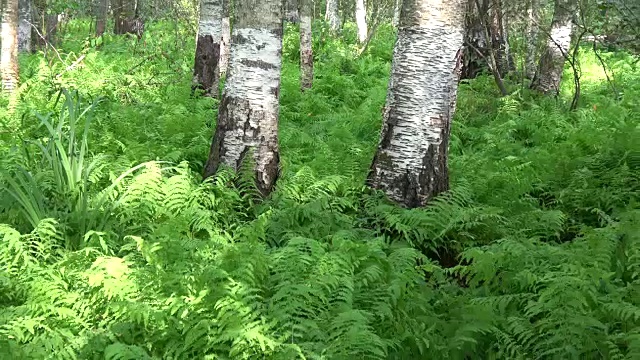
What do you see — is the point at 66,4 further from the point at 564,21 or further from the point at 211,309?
the point at 211,309

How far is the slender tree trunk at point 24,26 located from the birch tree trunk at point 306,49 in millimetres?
6356

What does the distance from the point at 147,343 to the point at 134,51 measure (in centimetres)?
1205

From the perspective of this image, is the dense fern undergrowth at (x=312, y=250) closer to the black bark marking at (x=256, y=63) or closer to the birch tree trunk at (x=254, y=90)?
the birch tree trunk at (x=254, y=90)

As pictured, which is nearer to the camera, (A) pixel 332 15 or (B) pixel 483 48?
(B) pixel 483 48

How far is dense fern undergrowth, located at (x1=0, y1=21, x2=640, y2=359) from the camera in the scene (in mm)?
3562

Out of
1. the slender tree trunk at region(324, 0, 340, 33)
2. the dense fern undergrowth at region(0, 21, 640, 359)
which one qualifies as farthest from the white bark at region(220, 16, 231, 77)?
the slender tree trunk at region(324, 0, 340, 33)

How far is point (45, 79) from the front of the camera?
394 inches

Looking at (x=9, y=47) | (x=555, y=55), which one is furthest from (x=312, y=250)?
(x=555, y=55)

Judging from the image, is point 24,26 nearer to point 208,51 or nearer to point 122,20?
point 122,20

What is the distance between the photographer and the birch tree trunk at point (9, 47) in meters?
9.08

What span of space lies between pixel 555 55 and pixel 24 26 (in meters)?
11.1

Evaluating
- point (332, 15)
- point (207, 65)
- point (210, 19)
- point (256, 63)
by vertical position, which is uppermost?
point (332, 15)

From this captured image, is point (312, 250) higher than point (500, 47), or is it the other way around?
point (500, 47)

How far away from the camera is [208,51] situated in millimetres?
10414
